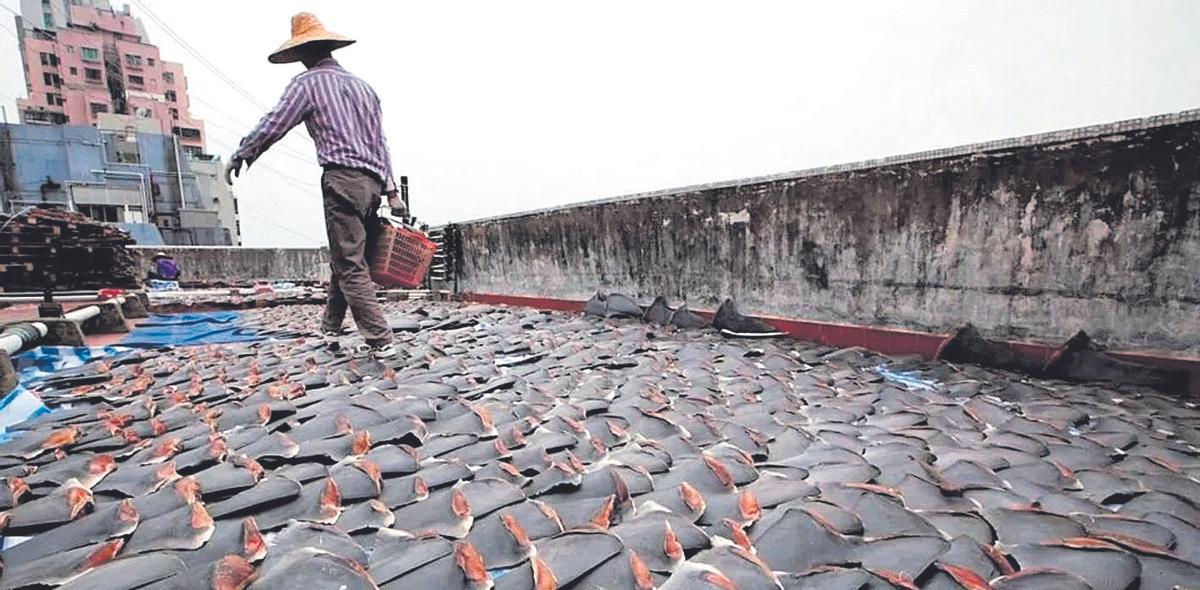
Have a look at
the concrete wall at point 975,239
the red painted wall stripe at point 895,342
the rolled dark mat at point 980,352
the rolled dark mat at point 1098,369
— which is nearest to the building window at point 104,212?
the concrete wall at point 975,239

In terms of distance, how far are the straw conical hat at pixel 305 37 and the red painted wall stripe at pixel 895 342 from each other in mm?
3180

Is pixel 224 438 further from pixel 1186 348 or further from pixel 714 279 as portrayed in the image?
pixel 1186 348

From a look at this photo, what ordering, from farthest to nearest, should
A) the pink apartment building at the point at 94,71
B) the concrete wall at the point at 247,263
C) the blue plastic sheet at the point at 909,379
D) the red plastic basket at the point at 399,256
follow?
the pink apartment building at the point at 94,71 < the concrete wall at the point at 247,263 < the red plastic basket at the point at 399,256 < the blue plastic sheet at the point at 909,379

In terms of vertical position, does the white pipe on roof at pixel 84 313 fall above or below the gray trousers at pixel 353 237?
below

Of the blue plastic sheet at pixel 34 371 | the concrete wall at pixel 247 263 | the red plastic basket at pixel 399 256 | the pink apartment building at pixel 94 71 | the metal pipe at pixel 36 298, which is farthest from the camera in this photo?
the pink apartment building at pixel 94 71

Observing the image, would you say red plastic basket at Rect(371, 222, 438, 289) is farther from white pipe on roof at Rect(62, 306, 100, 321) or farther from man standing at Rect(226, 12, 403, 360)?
white pipe on roof at Rect(62, 306, 100, 321)

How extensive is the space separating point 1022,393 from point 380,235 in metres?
3.50

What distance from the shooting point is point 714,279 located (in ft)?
14.8

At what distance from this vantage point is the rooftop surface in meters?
1.11

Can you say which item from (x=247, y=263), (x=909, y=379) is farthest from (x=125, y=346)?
(x=247, y=263)

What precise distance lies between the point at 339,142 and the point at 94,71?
51076 mm

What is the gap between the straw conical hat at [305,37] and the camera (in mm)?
2941

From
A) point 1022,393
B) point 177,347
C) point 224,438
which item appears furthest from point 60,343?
point 1022,393

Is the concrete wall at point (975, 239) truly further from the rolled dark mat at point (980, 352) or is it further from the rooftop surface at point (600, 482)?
the rooftop surface at point (600, 482)
